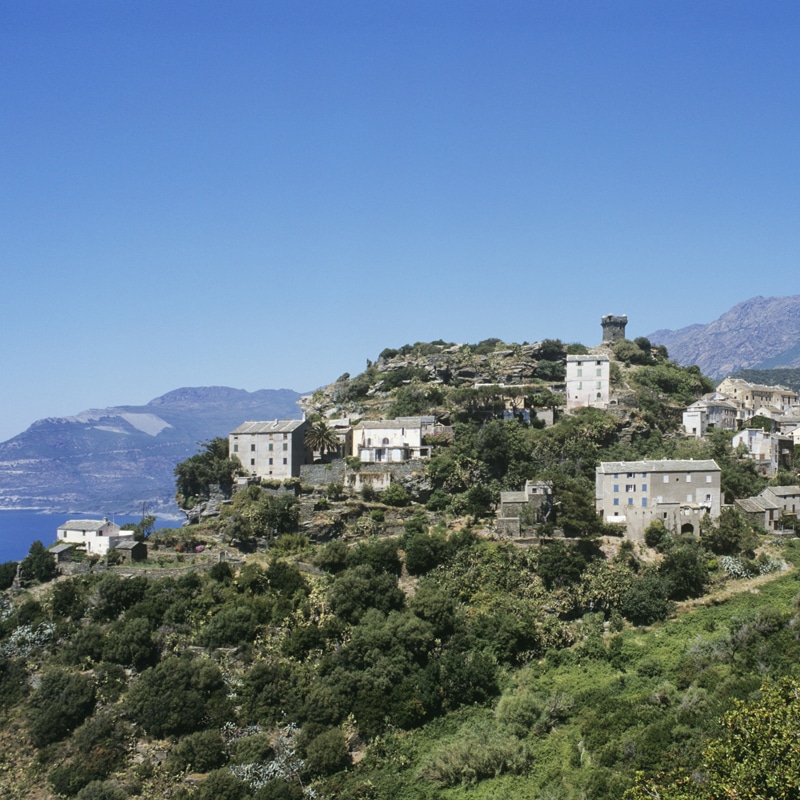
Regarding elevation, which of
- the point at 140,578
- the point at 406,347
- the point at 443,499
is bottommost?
the point at 140,578

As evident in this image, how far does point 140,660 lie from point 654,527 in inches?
1138

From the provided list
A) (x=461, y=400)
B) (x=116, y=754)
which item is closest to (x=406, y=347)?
(x=461, y=400)

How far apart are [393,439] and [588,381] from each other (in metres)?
16.4

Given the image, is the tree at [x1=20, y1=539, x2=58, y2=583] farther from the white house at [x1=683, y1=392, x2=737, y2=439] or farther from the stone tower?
the stone tower

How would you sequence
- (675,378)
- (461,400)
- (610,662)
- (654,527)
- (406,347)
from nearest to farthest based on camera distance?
(610,662) < (654,527) < (461,400) < (675,378) < (406,347)

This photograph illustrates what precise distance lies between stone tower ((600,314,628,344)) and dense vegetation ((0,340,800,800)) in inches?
1337

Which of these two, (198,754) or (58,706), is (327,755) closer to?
(198,754)

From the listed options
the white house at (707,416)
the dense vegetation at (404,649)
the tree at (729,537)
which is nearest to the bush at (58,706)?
the dense vegetation at (404,649)

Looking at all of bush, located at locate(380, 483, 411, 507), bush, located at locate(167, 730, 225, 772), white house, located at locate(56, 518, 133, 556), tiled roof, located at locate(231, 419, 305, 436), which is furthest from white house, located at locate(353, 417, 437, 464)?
bush, located at locate(167, 730, 225, 772)

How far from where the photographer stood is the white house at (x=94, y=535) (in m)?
57.3

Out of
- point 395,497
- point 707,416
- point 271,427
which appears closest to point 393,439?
point 395,497

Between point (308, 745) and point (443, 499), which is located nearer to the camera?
point (308, 745)

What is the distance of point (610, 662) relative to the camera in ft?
135

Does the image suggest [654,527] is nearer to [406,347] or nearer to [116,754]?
[116,754]
